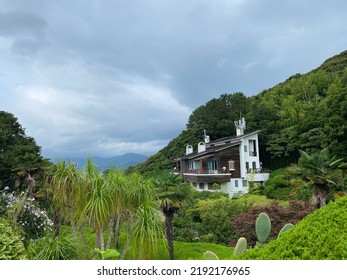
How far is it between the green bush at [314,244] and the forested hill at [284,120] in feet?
73.0

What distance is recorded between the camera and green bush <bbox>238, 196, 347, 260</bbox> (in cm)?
225

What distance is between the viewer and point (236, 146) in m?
27.0

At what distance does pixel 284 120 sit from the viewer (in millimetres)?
29219

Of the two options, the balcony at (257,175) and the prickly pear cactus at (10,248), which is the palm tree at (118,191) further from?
the balcony at (257,175)

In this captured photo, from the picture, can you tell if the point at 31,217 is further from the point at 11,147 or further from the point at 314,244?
the point at 314,244

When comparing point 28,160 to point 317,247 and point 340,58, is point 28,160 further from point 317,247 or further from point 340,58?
point 340,58

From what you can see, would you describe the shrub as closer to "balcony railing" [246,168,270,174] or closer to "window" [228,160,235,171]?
"window" [228,160,235,171]

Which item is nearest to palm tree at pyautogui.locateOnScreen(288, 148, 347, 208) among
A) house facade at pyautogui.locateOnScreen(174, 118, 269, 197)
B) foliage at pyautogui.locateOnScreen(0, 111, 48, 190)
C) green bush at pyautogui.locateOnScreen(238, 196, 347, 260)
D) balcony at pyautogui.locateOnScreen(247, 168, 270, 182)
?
green bush at pyautogui.locateOnScreen(238, 196, 347, 260)

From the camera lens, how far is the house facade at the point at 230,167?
83.9 feet

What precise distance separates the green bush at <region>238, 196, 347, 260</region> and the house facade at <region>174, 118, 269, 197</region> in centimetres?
2232

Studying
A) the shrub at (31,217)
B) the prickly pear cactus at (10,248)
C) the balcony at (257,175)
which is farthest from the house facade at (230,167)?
the prickly pear cactus at (10,248)

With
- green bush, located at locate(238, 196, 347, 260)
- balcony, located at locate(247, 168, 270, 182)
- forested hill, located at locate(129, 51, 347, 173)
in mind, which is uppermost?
forested hill, located at locate(129, 51, 347, 173)

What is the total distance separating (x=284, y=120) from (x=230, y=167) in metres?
6.56
